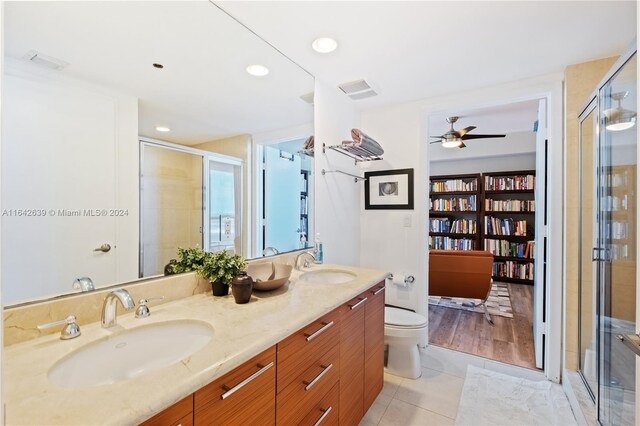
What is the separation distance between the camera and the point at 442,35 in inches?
67.1

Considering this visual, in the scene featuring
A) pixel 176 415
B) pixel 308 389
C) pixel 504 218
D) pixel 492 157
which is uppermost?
pixel 492 157

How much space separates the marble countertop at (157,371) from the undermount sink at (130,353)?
0.02 meters

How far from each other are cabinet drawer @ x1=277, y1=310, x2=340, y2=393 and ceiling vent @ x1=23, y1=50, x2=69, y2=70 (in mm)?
1226

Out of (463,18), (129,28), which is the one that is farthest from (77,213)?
(463,18)

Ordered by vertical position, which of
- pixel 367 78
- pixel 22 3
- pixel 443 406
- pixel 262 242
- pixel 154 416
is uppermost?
pixel 367 78

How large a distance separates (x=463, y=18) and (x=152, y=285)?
2.02 meters

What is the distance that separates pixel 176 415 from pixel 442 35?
2114 mm

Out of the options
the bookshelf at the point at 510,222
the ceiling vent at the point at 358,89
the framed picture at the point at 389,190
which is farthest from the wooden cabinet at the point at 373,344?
the bookshelf at the point at 510,222

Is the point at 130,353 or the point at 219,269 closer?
the point at 130,353

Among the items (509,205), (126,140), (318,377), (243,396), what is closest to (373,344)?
(318,377)

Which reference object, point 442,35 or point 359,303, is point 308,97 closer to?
point 442,35

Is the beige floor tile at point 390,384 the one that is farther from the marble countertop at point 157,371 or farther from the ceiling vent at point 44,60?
the ceiling vent at point 44,60

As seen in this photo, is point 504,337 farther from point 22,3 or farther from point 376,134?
point 22,3

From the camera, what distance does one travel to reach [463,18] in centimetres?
156
